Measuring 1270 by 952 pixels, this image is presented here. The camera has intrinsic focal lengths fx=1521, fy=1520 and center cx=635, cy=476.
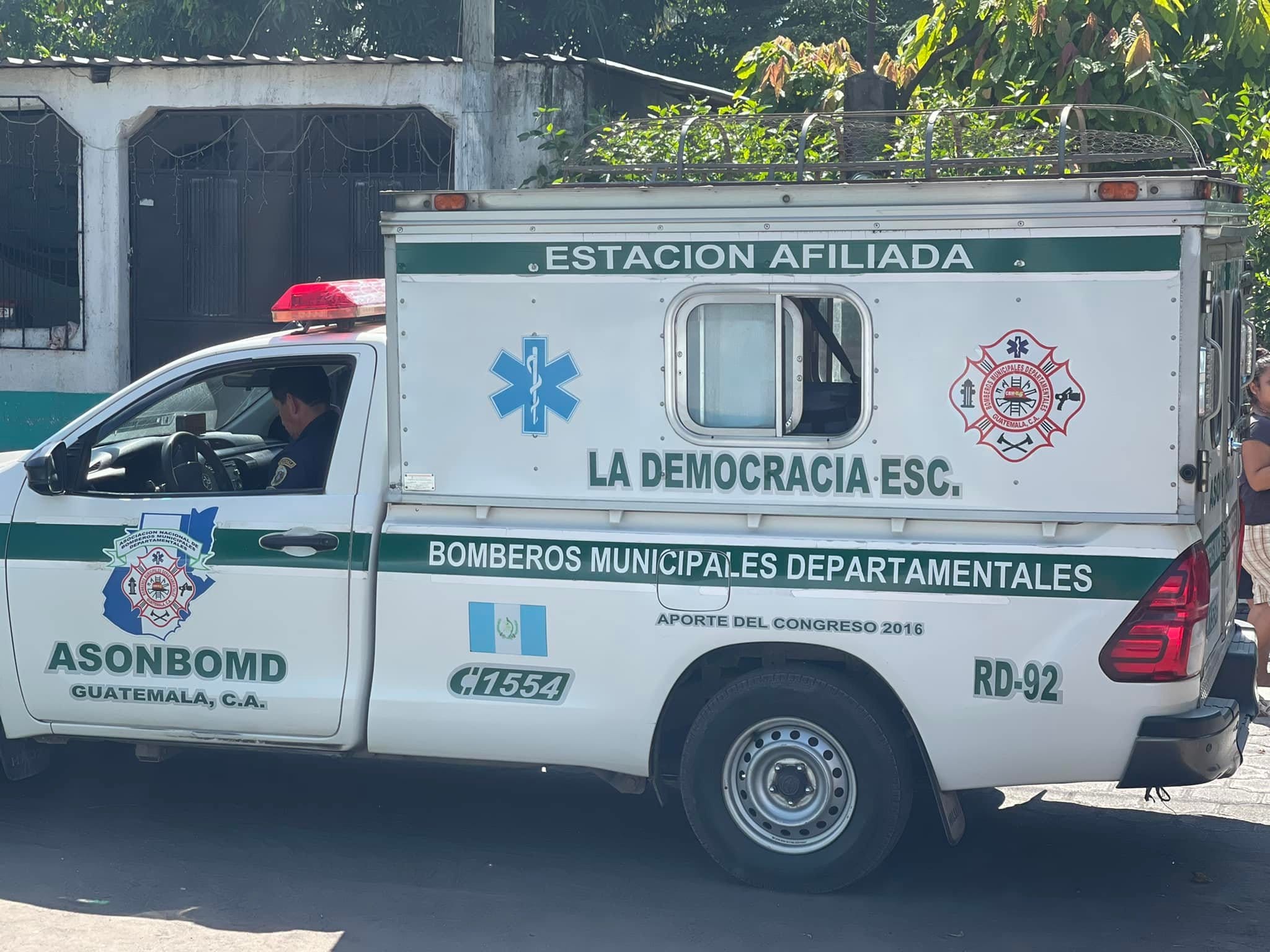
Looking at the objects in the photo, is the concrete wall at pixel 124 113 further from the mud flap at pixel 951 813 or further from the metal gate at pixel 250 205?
the mud flap at pixel 951 813

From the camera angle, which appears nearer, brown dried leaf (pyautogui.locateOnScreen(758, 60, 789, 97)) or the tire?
the tire

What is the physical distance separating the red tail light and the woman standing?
2.78m

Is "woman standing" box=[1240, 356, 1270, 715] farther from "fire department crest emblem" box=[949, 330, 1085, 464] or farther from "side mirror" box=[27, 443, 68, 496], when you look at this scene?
"side mirror" box=[27, 443, 68, 496]

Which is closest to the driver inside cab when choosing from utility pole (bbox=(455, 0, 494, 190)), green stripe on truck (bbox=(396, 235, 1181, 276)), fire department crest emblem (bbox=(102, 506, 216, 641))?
fire department crest emblem (bbox=(102, 506, 216, 641))

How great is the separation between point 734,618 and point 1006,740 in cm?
89

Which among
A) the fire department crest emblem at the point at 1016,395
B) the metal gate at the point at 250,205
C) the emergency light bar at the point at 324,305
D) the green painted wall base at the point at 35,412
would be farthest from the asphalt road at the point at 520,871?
the green painted wall base at the point at 35,412

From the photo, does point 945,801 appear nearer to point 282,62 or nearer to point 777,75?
point 777,75

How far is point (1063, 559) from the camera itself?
4.46m

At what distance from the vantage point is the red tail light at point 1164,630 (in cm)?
438

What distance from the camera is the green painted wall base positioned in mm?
13305

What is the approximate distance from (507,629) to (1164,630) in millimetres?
2009

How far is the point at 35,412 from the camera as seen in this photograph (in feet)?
43.7

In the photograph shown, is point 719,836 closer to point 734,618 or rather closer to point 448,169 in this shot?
point 734,618

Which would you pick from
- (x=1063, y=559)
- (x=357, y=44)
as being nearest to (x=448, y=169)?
(x=357, y=44)
